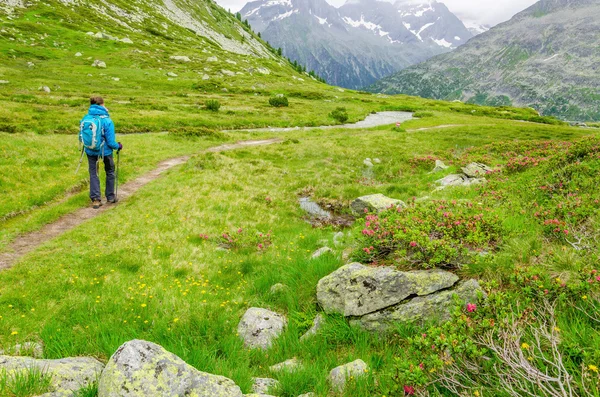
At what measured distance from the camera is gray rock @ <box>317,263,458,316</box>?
22.5 ft

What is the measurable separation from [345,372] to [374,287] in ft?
7.43

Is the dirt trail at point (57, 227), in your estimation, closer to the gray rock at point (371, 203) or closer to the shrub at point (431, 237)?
the shrub at point (431, 237)

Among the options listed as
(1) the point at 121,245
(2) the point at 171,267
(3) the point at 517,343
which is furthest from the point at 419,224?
(1) the point at 121,245

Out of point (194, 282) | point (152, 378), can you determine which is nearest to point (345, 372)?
point (152, 378)

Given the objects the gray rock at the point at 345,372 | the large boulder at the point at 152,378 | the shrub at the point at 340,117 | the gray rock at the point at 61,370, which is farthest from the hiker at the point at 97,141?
the shrub at the point at 340,117

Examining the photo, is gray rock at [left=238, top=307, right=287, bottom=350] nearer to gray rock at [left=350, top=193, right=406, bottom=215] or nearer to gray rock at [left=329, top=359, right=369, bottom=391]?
gray rock at [left=329, top=359, right=369, bottom=391]

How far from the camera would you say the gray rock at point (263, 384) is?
532 centimetres

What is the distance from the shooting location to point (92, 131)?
15281 mm

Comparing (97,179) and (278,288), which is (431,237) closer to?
(278,288)

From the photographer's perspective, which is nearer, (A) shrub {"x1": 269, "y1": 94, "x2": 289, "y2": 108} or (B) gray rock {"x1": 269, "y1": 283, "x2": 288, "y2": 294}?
(B) gray rock {"x1": 269, "y1": 283, "x2": 288, "y2": 294}

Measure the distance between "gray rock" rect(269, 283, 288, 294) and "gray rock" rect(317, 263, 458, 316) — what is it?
1.43m

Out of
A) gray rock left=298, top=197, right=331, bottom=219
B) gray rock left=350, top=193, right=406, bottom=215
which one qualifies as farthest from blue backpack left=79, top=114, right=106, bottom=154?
gray rock left=350, top=193, right=406, bottom=215

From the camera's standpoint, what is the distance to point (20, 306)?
8094 millimetres

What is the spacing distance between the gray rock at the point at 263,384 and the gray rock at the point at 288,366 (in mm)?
262
